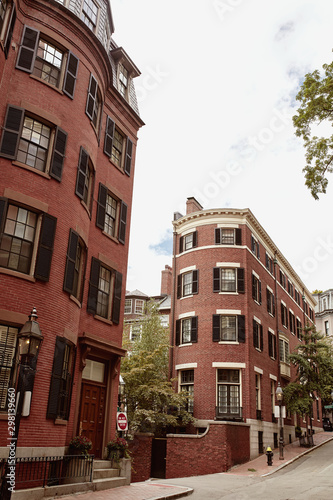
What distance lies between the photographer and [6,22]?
13078 mm

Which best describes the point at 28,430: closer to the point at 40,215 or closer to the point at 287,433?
the point at 40,215

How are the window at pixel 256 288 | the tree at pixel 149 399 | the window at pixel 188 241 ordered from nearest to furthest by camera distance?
the tree at pixel 149 399 → the window at pixel 256 288 → the window at pixel 188 241

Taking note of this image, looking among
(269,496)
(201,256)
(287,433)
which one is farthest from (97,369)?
(287,433)

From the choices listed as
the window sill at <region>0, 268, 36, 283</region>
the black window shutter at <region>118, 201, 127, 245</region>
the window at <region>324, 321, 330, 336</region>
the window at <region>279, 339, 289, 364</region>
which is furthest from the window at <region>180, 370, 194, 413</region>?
the window at <region>324, 321, 330, 336</region>

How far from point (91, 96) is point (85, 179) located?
311cm

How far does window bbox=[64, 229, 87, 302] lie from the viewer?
44.4 ft

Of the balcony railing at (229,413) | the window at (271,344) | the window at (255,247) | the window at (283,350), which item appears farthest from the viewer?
the window at (283,350)

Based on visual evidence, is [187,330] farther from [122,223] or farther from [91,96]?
[91,96]

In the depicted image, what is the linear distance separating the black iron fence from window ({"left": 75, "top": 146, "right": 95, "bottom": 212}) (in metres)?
7.51

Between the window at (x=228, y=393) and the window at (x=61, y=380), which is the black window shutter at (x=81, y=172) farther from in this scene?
the window at (x=228, y=393)

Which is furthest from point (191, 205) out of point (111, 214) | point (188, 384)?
point (111, 214)

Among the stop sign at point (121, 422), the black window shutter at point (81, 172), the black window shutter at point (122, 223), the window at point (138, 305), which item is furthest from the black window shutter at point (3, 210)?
the window at point (138, 305)

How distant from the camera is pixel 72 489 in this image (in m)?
12.1

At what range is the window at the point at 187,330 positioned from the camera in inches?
1147
